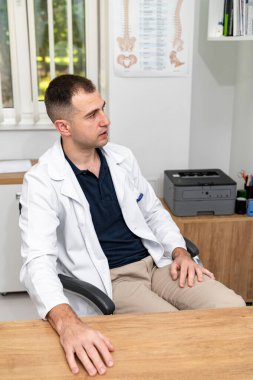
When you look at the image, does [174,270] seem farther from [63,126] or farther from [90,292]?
[63,126]

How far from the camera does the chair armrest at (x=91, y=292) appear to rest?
152 centimetres

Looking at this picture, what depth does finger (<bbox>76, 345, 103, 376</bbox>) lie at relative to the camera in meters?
1.11

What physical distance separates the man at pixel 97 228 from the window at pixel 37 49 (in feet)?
3.60

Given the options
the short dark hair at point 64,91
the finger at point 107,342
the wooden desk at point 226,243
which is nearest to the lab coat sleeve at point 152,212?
the short dark hair at point 64,91

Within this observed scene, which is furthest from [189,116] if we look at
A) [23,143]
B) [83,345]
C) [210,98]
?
[83,345]

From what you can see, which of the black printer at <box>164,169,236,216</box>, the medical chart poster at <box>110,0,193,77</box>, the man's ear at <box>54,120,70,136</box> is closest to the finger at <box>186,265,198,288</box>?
the man's ear at <box>54,120,70,136</box>

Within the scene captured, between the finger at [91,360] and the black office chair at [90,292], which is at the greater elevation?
the finger at [91,360]

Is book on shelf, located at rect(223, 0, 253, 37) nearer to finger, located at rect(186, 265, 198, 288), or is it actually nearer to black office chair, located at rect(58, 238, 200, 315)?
finger, located at rect(186, 265, 198, 288)

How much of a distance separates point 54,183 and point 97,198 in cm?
20

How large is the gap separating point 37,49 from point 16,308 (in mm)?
1573

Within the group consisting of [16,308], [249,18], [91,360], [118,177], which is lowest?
[16,308]

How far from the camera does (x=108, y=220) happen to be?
6.25 ft

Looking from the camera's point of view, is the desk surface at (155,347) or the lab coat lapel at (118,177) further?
the lab coat lapel at (118,177)

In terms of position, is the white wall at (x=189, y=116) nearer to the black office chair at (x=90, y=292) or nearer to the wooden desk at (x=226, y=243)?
the wooden desk at (x=226, y=243)
